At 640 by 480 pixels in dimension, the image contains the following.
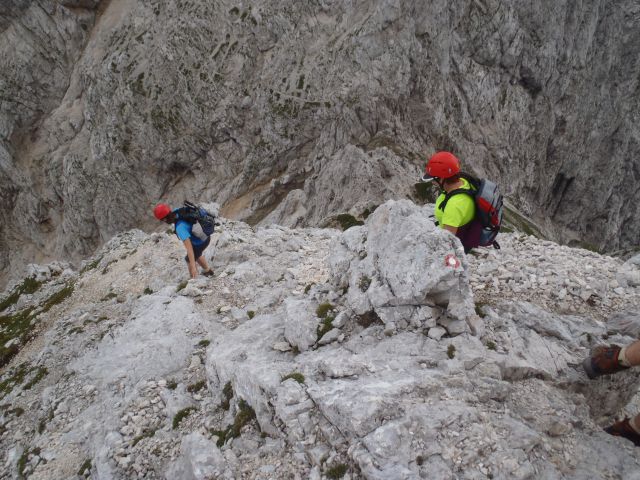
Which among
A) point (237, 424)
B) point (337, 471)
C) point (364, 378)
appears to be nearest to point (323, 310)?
point (364, 378)

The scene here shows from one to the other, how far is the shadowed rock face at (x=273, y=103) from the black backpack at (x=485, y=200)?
3486 cm

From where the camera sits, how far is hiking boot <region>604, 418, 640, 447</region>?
200 inches

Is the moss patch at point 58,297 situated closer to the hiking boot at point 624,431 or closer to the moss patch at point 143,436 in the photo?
the moss patch at point 143,436

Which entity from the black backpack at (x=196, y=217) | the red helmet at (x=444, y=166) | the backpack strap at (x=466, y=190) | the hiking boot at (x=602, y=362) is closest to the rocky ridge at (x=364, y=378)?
the hiking boot at (x=602, y=362)

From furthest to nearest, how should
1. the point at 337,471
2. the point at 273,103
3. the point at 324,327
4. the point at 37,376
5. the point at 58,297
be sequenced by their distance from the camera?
the point at 273,103, the point at 58,297, the point at 37,376, the point at 324,327, the point at 337,471

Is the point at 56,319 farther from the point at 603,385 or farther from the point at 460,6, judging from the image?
the point at 460,6

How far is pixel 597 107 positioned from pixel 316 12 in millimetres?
58334

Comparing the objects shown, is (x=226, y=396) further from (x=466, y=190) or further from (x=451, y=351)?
(x=466, y=190)

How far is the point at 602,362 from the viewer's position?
586cm

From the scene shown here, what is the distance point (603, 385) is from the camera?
19.6 feet

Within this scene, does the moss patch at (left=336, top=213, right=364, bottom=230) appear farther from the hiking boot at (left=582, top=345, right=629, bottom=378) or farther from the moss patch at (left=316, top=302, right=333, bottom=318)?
the hiking boot at (left=582, top=345, right=629, bottom=378)

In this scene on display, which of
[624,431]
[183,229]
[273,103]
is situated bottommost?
[624,431]

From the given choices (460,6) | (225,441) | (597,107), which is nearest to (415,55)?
(460,6)

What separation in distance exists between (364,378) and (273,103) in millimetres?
53106
